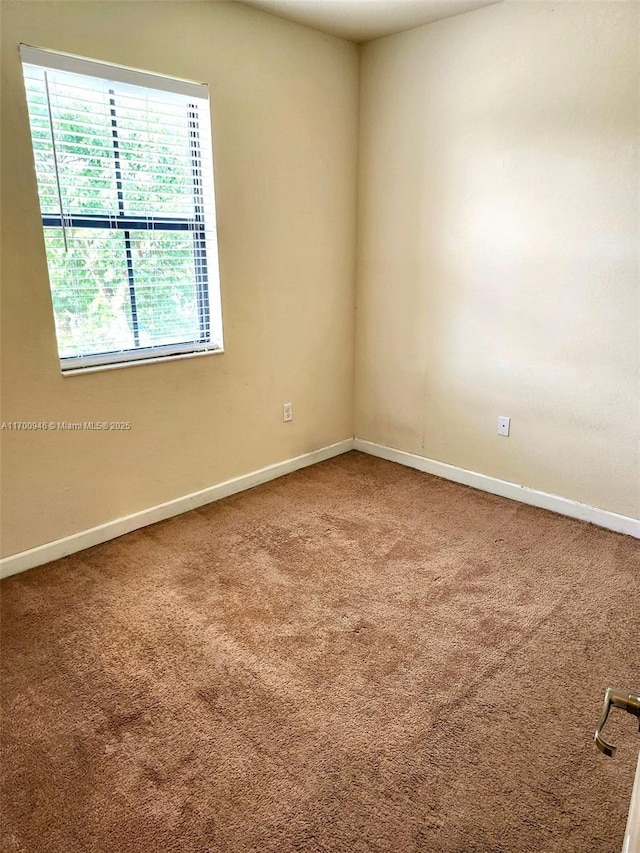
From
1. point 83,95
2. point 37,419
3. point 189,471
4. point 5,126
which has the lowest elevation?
point 189,471

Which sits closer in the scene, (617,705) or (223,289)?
(617,705)

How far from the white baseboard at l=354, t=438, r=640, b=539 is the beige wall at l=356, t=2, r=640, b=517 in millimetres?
47

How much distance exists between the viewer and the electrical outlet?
129 inches

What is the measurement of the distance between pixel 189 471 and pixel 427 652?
165 centimetres

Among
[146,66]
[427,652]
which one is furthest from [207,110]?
[427,652]

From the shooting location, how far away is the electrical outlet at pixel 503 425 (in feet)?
10.7

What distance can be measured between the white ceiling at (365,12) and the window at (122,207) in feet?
2.12

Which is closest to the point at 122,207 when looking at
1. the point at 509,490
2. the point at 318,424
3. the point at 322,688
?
the point at 318,424

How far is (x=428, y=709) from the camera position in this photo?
1.83 meters

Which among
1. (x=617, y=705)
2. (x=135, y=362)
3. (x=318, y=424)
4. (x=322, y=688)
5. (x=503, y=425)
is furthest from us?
(x=318, y=424)

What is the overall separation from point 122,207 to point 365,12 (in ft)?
5.33

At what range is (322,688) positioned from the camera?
1915mm

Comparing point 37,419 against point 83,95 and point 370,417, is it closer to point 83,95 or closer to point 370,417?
point 83,95

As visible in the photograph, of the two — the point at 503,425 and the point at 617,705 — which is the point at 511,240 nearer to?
the point at 503,425
